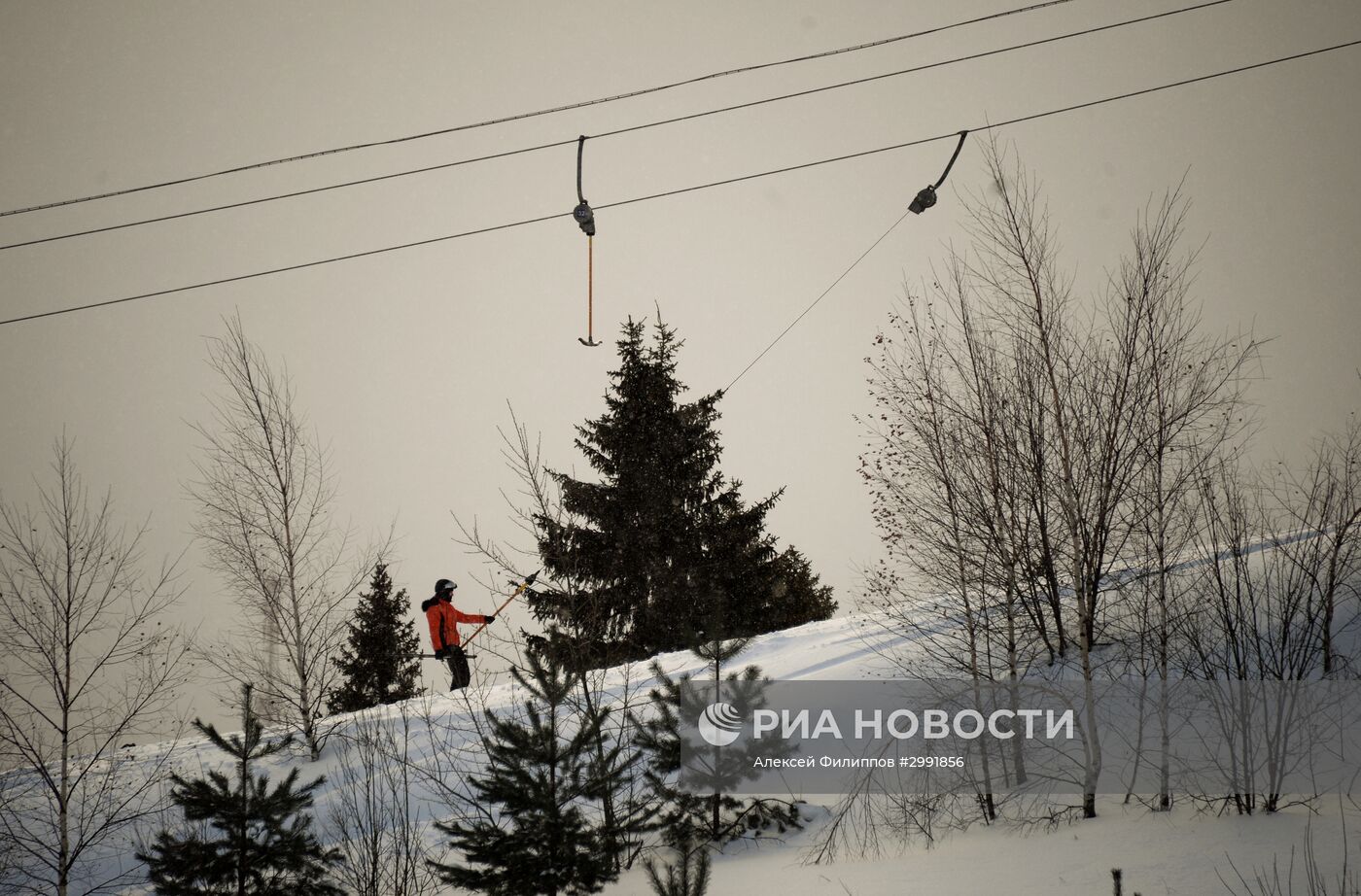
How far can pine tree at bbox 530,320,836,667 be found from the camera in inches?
725

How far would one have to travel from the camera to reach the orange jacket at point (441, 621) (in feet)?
42.3

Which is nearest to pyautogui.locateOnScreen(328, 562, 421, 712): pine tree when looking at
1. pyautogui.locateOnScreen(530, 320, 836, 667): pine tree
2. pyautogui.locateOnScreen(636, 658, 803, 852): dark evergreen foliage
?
pyautogui.locateOnScreen(530, 320, 836, 667): pine tree

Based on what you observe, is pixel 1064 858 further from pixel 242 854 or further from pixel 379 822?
pixel 242 854

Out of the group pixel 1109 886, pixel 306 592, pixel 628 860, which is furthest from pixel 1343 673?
pixel 306 592

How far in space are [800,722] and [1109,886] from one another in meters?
4.21

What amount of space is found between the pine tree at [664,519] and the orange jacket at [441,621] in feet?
13.5

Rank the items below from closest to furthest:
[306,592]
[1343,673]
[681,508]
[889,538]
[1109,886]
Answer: [1109,886], [1343,673], [889,538], [306,592], [681,508]

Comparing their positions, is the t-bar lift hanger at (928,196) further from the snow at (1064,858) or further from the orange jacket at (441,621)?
the orange jacket at (441,621)

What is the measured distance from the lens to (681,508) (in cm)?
1964

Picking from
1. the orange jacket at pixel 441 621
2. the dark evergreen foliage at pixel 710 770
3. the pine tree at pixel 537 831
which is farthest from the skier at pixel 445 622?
the pine tree at pixel 537 831

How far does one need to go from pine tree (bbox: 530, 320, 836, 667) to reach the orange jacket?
162 inches

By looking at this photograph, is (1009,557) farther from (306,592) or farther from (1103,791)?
(306,592)

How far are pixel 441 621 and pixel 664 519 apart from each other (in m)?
7.43

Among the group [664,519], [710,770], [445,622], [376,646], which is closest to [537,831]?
[710,770]
